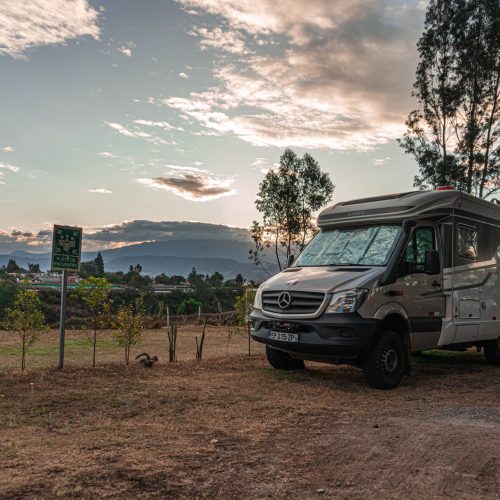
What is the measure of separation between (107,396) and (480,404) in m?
4.94

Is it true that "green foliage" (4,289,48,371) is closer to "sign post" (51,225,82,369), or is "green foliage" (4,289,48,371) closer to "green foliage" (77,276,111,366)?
"sign post" (51,225,82,369)

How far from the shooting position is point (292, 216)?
2495cm

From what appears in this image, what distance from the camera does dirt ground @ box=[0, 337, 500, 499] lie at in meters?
3.71

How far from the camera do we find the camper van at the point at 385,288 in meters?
7.42

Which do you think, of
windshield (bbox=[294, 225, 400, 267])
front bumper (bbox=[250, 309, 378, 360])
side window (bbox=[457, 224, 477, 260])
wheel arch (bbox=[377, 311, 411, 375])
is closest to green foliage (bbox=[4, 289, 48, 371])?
front bumper (bbox=[250, 309, 378, 360])

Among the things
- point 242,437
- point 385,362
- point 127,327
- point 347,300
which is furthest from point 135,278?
point 242,437

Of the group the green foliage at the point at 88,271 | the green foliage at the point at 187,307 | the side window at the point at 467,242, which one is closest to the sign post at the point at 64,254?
the green foliage at the point at 88,271

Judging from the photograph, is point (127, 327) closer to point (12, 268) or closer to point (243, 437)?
point (243, 437)

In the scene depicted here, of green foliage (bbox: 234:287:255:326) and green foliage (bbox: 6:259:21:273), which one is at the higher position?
green foliage (bbox: 6:259:21:273)

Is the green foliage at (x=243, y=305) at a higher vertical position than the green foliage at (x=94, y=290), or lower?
lower

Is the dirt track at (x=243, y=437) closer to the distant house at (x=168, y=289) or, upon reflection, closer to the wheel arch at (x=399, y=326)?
the wheel arch at (x=399, y=326)

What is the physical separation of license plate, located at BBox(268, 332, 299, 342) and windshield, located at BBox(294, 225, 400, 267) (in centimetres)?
140

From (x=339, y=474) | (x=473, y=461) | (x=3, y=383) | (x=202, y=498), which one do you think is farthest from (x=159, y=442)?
(x=3, y=383)

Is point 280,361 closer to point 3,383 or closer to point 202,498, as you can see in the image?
point 3,383
